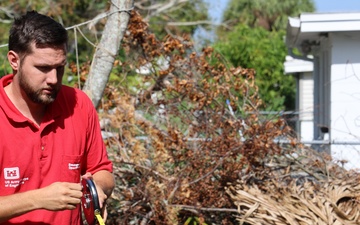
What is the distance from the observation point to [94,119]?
3859 millimetres

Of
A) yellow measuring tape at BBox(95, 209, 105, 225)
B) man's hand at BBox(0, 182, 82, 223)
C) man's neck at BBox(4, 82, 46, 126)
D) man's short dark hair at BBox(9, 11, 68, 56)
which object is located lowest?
yellow measuring tape at BBox(95, 209, 105, 225)

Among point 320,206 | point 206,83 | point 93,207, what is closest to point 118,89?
point 206,83

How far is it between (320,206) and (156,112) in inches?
82.7

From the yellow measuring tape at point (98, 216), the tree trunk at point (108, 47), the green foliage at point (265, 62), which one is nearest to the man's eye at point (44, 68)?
the yellow measuring tape at point (98, 216)

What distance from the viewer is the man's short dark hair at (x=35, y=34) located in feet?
11.4

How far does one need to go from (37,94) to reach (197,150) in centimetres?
365

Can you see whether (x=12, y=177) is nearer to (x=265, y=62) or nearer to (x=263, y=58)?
(x=265, y=62)

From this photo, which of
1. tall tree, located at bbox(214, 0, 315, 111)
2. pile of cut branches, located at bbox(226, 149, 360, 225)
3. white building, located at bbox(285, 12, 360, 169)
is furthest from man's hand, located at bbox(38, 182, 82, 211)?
tall tree, located at bbox(214, 0, 315, 111)

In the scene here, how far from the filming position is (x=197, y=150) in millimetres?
6996

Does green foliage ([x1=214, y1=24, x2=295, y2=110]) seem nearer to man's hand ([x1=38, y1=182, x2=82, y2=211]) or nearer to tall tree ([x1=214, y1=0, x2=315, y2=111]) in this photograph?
tall tree ([x1=214, y1=0, x2=315, y2=111])

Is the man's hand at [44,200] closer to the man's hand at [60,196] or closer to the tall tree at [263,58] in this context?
the man's hand at [60,196]

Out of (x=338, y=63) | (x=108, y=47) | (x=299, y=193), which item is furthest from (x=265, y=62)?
(x=108, y=47)

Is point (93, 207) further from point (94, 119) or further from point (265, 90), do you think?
point (265, 90)

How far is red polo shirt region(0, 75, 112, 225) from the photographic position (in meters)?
3.46
